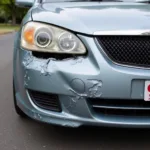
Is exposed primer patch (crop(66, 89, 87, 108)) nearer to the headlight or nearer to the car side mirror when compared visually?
the headlight

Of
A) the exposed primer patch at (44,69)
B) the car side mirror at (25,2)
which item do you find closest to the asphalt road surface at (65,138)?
the exposed primer patch at (44,69)

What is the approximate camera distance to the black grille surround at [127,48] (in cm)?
279

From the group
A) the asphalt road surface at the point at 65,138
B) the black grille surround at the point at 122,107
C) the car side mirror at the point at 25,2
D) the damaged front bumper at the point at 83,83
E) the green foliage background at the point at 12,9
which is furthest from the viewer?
the green foliage background at the point at 12,9

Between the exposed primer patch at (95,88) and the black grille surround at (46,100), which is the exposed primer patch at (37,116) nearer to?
the black grille surround at (46,100)

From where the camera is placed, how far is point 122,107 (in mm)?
2809

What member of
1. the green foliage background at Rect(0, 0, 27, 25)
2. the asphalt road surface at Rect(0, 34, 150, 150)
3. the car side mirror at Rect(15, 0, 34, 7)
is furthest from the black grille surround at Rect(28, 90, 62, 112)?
the green foliage background at Rect(0, 0, 27, 25)

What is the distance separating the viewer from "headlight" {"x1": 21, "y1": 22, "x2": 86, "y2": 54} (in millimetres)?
2871

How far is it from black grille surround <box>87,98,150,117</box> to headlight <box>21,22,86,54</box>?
1.31ft

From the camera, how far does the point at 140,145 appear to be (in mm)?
3219

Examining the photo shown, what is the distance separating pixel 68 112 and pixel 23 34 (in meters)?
0.76

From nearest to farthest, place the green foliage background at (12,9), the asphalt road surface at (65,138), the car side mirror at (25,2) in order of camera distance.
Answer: the asphalt road surface at (65,138), the car side mirror at (25,2), the green foliage background at (12,9)

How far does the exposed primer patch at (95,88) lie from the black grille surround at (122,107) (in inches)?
3.5

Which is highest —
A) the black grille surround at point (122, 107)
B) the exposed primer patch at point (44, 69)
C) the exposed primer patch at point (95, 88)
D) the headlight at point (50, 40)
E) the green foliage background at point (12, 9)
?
the headlight at point (50, 40)

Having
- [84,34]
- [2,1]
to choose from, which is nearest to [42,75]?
[84,34]
